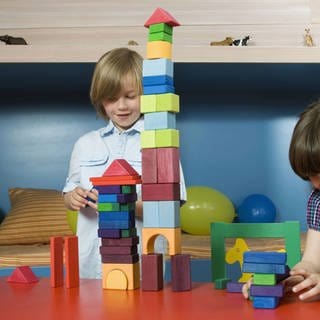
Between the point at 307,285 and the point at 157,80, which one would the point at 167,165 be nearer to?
the point at 157,80

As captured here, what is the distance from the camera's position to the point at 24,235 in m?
2.25

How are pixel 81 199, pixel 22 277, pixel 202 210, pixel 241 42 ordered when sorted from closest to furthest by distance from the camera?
pixel 22 277, pixel 81 199, pixel 202 210, pixel 241 42

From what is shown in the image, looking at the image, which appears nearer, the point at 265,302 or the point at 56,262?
the point at 265,302

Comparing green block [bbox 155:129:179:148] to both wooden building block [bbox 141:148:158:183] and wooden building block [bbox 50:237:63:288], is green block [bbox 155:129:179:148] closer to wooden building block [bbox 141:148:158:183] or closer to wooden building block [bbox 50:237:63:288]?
wooden building block [bbox 141:148:158:183]

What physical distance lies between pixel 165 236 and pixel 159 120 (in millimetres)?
167

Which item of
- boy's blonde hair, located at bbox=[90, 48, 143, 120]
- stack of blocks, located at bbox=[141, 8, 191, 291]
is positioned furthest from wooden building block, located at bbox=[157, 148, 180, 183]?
boy's blonde hair, located at bbox=[90, 48, 143, 120]

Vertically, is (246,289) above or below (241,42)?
below

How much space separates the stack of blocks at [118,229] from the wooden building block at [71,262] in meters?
0.05

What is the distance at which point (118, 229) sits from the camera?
901 millimetres

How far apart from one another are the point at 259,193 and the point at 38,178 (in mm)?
921

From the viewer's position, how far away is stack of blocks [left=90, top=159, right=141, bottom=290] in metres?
0.90

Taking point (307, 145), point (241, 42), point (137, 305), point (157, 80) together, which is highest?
point (241, 42)

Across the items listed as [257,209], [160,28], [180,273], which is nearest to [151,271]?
[180,273]

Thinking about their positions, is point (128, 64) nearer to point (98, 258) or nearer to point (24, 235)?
point (98, 258)
